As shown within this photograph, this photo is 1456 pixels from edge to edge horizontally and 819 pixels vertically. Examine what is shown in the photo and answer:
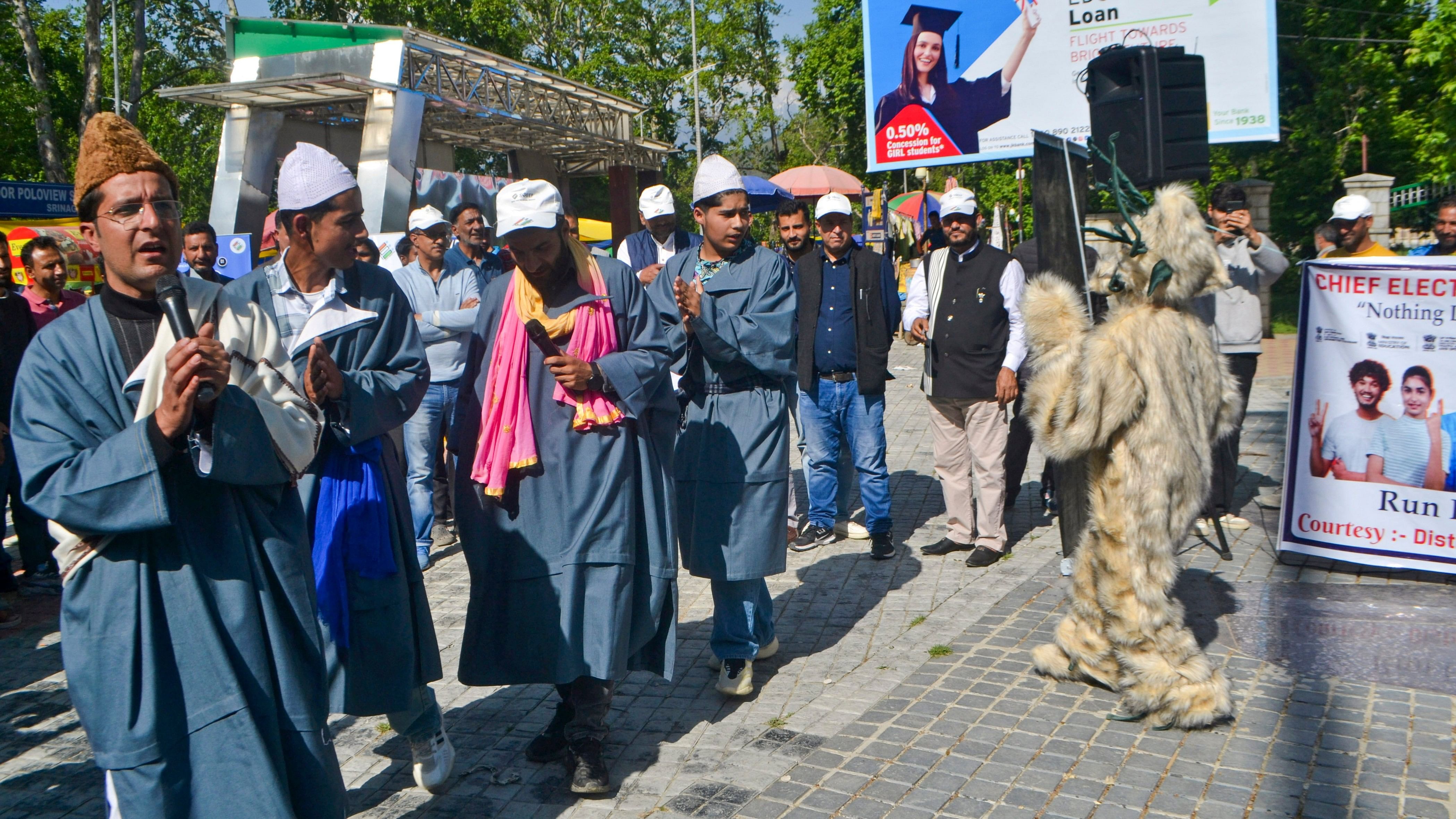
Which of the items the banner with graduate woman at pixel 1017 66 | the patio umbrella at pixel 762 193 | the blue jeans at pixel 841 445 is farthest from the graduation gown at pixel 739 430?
the banner with graduate woman at pixel 1017 66

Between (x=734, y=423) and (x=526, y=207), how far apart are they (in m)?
1.41

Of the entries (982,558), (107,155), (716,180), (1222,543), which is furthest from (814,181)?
(107,155)

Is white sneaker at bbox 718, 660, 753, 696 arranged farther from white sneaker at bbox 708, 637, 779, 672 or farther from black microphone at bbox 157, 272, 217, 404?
black microphone at bbox 157, 272, 217, 404

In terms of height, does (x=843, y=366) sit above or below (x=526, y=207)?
below

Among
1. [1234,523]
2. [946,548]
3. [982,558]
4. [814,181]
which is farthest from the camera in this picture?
[814,181]

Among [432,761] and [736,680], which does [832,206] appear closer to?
[736,680]

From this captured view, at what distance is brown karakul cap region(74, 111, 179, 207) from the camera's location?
2.53 m

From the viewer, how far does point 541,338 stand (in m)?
3.75

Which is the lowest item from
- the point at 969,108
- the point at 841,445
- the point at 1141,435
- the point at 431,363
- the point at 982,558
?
the point at 982,558

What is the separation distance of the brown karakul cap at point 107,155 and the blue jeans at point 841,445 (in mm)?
4798

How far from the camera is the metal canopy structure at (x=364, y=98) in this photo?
1524cm

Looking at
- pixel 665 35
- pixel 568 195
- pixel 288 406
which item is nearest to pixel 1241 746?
pixel 288 406

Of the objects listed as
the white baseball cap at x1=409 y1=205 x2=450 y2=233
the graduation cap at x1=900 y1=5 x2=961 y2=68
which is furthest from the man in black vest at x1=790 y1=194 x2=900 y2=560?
the graduation cap at x1=900 y1=5 x2=961 y2=68

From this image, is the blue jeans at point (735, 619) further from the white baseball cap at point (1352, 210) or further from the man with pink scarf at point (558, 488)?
the white baseball cap at point (1352, 210)
